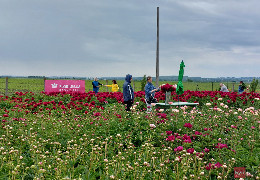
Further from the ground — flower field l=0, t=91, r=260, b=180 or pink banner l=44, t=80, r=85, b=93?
pink banner l=44, t=80, r=85, b=93

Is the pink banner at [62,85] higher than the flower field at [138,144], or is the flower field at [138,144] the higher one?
the pink banner at [62,85]

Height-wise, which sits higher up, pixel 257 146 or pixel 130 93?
pixel 130 93

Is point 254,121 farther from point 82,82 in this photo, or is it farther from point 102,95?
point 82,82

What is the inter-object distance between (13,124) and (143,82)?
2187cm

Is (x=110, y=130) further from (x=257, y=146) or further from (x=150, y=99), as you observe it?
(x=150, y=99)

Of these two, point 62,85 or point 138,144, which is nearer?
point 138,144

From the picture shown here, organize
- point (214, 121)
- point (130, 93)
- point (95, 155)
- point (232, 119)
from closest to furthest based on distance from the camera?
point (95, 155) < point (214, 121) < point (232, 119) < point (130, 93)

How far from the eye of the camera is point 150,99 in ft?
34.5

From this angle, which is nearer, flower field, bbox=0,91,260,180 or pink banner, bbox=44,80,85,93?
flower field, bbox=0,91,260,180

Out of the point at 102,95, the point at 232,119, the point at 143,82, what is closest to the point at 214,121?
the point at 232,119

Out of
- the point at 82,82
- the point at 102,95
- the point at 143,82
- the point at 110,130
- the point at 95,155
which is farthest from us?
the point at 143,82

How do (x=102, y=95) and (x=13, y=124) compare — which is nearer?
(x=13, y=124)

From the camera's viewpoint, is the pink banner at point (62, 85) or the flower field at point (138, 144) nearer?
the flower field at point (138, 144)

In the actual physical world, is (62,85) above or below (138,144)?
above
